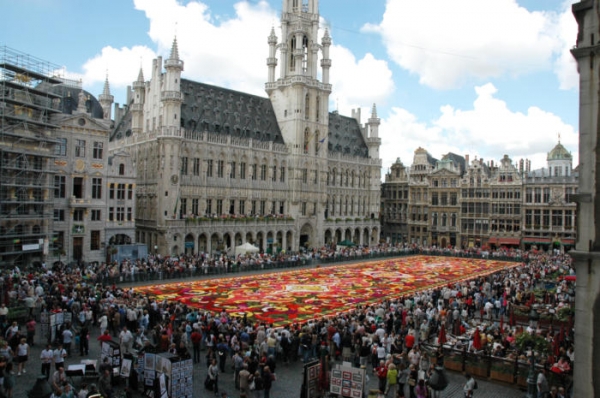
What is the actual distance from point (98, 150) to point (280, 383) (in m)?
34.1

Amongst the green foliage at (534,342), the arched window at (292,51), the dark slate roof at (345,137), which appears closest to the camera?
the green foliage at (534,342)

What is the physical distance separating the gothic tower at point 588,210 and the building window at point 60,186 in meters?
40.0

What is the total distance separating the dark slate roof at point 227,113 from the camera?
57.4 meters

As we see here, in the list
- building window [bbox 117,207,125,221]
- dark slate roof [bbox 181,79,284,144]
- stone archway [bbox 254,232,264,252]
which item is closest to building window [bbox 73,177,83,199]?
building window [bbox 117,207,125,221]

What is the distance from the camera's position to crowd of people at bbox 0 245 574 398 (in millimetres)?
16188

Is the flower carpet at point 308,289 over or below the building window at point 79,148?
below

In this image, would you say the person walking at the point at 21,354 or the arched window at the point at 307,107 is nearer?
the person walking at the point at 21,354

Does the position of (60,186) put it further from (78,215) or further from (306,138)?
(306,138)

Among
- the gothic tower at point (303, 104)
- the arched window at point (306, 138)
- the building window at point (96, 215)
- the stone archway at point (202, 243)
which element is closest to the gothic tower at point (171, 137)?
the stone archway at point (202, 243)

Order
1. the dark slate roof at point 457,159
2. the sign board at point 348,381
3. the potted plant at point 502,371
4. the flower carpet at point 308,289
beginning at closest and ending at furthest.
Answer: the sign board at point 348,381 < the potted plant at point 502,371 < the flower carpet at point 308,289 < the dark slate roof at point 457,159

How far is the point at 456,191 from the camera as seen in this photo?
77375mm

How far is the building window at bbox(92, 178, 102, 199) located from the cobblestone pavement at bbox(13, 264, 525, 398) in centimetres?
2649

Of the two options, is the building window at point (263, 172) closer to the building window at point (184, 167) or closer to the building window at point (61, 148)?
the building window at point (184, 167)

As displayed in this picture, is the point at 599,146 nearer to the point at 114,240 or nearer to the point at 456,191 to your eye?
the point at 114,240
